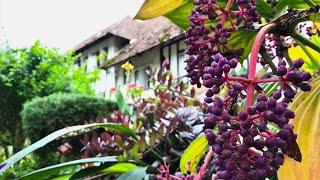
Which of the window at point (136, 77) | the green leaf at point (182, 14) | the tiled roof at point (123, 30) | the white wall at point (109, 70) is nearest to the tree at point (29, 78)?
the window at point (136, 77)

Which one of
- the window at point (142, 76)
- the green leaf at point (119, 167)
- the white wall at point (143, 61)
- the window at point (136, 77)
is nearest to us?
the green leaf at point (119, 167)

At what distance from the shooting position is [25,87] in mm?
6863

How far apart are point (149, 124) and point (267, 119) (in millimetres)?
→ 923

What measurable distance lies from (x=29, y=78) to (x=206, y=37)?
668cm

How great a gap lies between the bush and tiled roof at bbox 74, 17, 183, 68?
2.38m

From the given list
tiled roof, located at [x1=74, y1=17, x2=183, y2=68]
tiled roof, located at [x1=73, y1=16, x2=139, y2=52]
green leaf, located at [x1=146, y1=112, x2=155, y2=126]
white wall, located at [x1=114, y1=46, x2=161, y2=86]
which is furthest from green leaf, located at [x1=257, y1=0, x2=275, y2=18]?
tiled roof, located at [x1=73, y1=16, x2=139, y2=52]

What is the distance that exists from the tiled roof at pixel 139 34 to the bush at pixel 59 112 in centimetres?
238

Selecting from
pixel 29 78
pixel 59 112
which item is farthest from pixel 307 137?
pixel 29 78

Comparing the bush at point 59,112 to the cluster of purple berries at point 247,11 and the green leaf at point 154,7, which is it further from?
the cluster of purple berries at point 247,11

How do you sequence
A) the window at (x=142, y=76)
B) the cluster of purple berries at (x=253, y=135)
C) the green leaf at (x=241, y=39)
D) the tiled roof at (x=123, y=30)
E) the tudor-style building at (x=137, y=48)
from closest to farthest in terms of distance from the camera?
the cluster of purple berries at (x=253, y=135)
the green leaf at (x=241, y=39)
the tudor-style building at (x=137, y=48)
the window at (x=142, y=76)
the tiled roof at (x=123, y=30)

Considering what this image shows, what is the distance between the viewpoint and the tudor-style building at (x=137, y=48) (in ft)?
30.3

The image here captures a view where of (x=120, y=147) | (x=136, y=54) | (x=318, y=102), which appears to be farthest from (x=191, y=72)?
(x=136, y=54)

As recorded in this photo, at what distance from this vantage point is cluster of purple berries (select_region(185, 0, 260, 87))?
416 millimetres

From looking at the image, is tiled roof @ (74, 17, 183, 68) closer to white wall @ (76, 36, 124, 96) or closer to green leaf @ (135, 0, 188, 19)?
white wall @ (76, 36, 124, 96)
